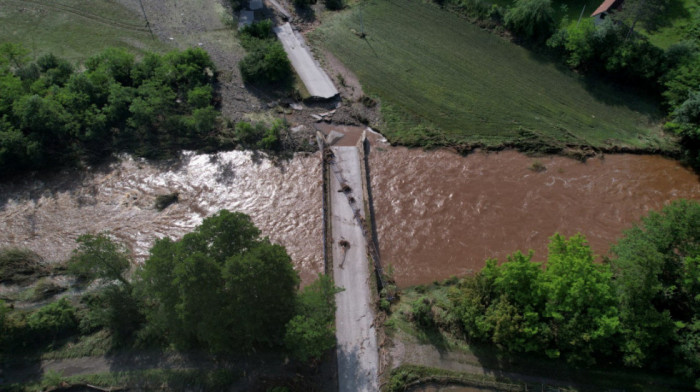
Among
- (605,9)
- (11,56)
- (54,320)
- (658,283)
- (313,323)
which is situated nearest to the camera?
(313,323)

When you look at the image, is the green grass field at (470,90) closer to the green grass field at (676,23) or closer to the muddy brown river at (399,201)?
the muddy brown river at (399,201)

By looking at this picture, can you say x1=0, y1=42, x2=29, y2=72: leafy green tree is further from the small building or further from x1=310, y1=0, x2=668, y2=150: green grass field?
the small building

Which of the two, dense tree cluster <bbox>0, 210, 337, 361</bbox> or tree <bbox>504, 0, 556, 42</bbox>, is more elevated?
tree <bbox>504, 0, 556, 42</bbox>

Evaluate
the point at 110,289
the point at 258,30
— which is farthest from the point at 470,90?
the point at 110,289

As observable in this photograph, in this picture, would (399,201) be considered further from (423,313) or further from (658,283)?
(658,283)

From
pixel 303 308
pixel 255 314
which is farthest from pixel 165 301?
pixel 303 308

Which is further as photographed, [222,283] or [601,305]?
[601,305]

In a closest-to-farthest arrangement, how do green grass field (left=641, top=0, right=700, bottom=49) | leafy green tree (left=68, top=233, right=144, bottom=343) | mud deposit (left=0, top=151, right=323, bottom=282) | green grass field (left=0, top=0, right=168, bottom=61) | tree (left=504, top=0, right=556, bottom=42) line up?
1. leafy green tree (left=68, top=233, right=144, bottom=343)
2. mud deposit (left=0, top=151, right=323, bottom=282)
3. green grass field (left=641, top=0, right=700, bottom=49)
4. tree (left=504, top=0, right=556, bottom=42)
5. green grass field (left=0, top=0, right=168, bottom=61)

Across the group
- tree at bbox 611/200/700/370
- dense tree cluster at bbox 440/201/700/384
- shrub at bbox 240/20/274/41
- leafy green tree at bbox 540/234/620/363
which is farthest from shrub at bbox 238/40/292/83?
tree at bbox 611/200/700/370
